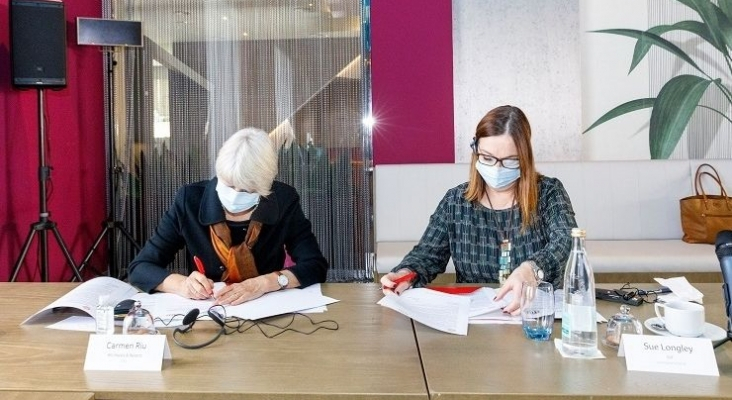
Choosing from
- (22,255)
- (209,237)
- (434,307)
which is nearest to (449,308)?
(434,307)

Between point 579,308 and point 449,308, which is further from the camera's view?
A: point 449,308

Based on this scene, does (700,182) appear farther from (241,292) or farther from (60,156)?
(60,156)

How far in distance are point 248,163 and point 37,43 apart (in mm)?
2315

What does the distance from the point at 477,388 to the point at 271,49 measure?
422 centimetres

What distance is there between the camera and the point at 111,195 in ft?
15.9

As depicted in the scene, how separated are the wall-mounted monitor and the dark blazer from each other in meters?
2.61

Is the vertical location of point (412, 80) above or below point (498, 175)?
above

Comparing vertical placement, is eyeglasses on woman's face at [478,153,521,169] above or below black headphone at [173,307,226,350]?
above

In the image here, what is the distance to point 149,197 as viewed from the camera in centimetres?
492

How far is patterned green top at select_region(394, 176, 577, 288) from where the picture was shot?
200 cm

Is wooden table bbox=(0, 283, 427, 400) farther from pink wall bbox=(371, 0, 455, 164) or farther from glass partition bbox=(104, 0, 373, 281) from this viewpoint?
glass partition bbox=(104, 0, 373, 281)

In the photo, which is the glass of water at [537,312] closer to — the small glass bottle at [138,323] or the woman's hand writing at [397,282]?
the woman's hand writing at [397,282]

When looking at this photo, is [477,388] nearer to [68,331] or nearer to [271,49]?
[68,331]

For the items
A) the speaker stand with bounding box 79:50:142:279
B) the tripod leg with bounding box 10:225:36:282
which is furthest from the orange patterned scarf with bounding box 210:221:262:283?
the speaker stand with bounding box 79:50:142:279
